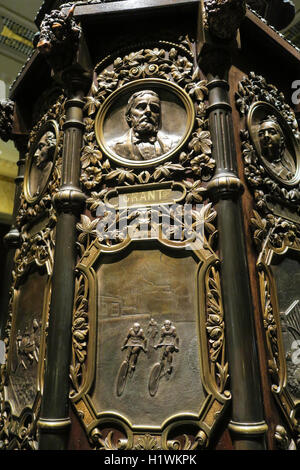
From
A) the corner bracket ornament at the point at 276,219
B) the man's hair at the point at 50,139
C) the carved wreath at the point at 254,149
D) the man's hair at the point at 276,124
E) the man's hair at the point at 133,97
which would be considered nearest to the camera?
the corner bracket ornament at the point at 276,219

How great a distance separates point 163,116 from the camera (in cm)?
228

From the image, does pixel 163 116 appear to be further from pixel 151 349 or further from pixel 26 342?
pixel 26 342

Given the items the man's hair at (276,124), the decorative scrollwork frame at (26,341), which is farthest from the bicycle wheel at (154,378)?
the man's hair at (276,124)

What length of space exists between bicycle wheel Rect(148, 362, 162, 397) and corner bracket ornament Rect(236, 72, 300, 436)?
22.8 inches

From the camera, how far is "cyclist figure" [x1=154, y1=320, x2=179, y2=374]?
5.89 feet

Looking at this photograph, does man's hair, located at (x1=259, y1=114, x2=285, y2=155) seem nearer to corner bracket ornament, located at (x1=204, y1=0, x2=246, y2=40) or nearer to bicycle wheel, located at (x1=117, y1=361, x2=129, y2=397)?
corner bracket ornament, located at (x1=204, y1=0, x2=246, y2=40)

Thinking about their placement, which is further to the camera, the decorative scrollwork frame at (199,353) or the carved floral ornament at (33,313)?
the carved floral ornament at (33,313)

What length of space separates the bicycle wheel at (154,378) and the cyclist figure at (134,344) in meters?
0.10

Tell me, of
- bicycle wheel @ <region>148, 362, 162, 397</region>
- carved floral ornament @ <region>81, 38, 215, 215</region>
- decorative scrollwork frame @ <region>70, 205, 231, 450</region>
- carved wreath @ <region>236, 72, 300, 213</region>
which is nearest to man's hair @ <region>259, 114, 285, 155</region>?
carved wreath @ <region>236, 72, 300, 213</region>

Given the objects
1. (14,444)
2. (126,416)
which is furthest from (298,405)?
(14,444)

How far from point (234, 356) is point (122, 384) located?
1.94 ft

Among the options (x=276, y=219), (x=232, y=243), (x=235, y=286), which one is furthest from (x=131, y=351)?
(x=276, y=219)

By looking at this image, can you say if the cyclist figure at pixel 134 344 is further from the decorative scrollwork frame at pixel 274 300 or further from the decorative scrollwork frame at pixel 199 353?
the decorative scrollwork frame at pixel 274 300

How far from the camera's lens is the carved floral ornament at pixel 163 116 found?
2084 millimetres
